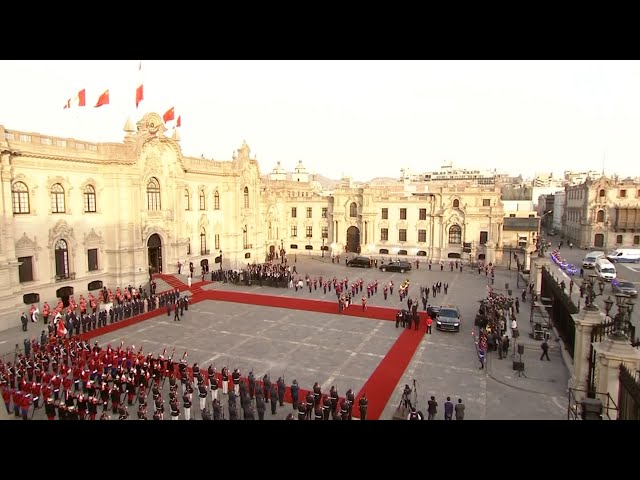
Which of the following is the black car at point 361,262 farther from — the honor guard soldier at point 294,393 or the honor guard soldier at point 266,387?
the honor guard soldier at point 294,393

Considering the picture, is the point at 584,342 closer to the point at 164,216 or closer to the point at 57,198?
the point at 57,198

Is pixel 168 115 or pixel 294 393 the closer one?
pixel 294 393

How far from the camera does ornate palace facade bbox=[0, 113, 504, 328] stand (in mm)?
29234

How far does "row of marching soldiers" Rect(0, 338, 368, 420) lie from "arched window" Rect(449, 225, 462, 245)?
1544 inches

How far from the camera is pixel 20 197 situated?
28.7 m

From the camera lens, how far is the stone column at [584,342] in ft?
53.8

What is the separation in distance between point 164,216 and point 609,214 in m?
56.2

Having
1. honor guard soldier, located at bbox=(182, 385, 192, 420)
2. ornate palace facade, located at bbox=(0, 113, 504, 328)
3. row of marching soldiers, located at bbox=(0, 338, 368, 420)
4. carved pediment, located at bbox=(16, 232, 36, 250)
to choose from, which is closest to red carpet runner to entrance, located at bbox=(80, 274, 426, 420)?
row of marching soldiers, located at bbox=(0, 338, 368, 420)

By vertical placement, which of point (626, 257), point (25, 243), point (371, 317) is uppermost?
point (25, 243)

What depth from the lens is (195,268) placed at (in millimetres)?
42969

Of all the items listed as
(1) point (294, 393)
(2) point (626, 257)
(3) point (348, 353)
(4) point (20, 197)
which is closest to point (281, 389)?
(1) point (294, 393)

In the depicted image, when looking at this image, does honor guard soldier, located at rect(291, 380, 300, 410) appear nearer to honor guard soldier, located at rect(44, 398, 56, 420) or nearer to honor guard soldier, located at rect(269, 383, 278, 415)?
honor guard soldier, located at rect(269, 383, 278, 415)

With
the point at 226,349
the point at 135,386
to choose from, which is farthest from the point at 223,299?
the point at 135,386
